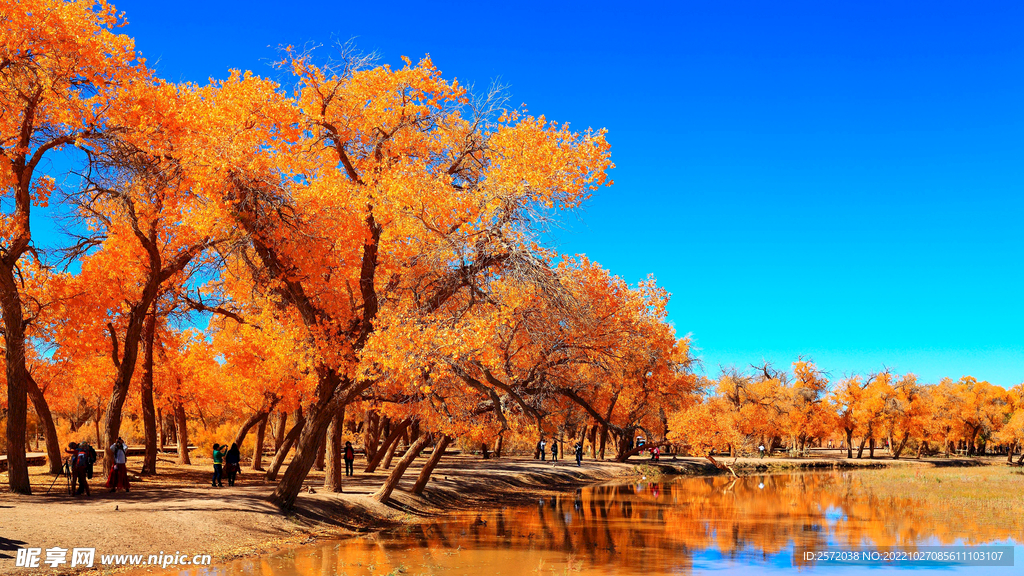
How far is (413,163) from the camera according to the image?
19.4 m

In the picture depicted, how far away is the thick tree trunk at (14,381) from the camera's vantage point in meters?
19.1

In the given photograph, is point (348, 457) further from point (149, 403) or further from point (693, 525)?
point (693, 525)

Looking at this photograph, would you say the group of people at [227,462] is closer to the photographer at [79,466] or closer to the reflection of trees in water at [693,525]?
the photographer at [79,466]

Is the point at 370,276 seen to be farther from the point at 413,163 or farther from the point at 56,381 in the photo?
the point at 56,381

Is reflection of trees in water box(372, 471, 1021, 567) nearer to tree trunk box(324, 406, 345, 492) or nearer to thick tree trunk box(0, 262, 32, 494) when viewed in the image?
tree trunk box(324, 406, 345, 492)

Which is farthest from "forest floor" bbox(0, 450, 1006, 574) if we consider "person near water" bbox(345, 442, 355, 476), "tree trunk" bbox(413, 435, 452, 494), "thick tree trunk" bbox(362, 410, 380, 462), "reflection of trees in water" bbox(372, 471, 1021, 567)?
"thick tree trunk" bbox(362, 410, 380, 462)

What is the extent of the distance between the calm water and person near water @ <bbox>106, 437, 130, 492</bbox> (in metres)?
7.00

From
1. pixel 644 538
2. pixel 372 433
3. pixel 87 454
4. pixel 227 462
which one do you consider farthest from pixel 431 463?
pixel 372 433

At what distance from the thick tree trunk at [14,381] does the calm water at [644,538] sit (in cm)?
770

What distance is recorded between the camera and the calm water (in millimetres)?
16953

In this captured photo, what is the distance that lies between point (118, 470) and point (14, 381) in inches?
161

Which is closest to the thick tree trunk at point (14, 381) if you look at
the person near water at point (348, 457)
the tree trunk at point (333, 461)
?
the tree trunk at point (333, 461)

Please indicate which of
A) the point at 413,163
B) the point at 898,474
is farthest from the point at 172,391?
the point at 898,474

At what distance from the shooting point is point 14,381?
19.7m
